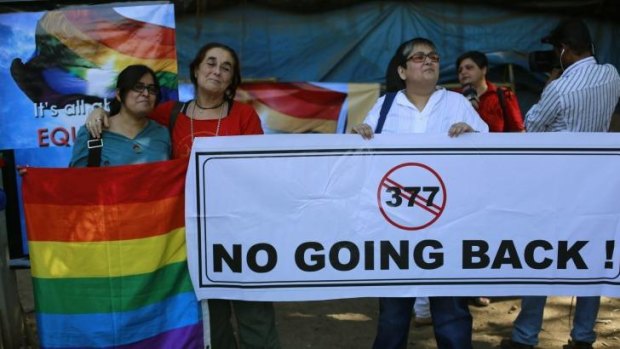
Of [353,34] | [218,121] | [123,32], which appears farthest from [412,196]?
[353,34]

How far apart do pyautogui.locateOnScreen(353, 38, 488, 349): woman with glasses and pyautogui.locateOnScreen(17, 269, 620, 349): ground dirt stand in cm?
107

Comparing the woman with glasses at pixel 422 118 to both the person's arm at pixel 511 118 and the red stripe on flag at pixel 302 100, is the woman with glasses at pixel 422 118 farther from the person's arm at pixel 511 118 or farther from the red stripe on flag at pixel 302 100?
the red stripe on flag at pixel 302 100

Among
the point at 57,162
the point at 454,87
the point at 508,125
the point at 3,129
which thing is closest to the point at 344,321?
the point at 508,125

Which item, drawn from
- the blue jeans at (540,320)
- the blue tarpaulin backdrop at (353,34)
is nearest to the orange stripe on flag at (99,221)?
the blue jeans at (540,320)

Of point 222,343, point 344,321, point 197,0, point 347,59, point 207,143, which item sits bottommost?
point 344,321

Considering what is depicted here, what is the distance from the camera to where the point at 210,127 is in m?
3.34

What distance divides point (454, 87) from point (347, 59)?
1.23 meters

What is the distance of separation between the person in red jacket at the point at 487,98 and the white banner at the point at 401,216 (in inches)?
63.4

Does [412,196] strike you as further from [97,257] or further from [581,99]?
[97,257]

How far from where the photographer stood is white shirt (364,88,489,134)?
334 cm

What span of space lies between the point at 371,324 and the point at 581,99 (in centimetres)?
207

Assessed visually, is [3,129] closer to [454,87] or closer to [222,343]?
[222,343]

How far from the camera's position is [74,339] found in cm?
333

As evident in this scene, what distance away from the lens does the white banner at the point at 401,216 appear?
3.27 metres
